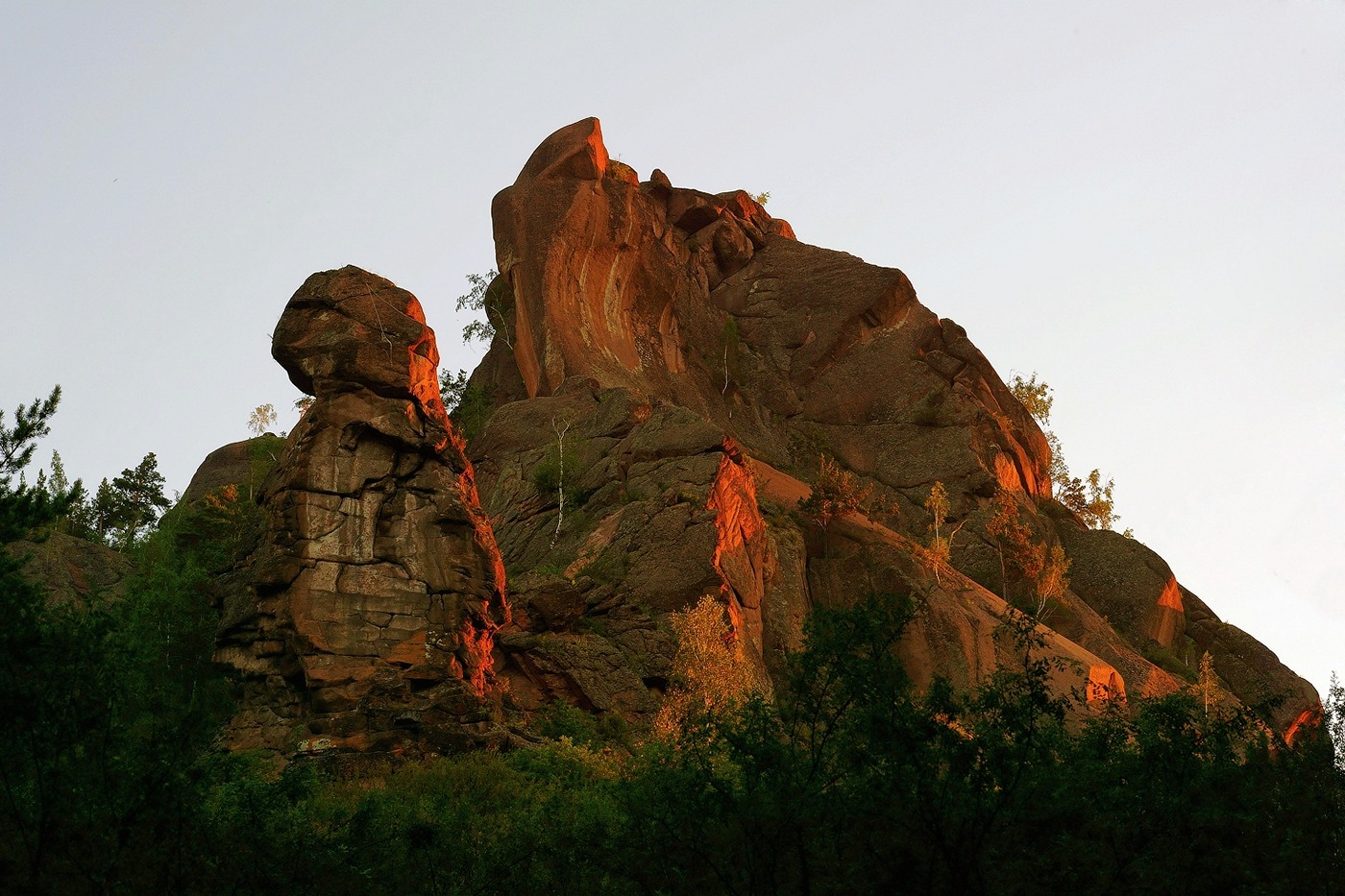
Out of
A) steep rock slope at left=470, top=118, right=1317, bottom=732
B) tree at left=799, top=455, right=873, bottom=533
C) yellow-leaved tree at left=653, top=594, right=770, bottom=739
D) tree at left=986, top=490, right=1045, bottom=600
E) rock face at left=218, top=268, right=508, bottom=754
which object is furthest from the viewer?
tree at left=986, top=490, right=1045, bottom=600

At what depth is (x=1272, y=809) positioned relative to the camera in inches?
997

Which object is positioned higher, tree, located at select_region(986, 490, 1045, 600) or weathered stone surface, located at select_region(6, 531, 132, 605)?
tree, located at select_region(986, 490, 1045, 600)

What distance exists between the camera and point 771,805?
23484 millimetres

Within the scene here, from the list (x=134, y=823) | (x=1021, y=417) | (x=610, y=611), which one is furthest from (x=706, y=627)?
(x=1021, y=417)

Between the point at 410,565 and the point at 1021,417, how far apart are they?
5452cm

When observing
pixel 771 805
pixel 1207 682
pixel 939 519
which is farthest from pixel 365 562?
pixel 1207 682

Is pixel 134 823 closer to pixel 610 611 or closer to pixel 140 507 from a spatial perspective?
pixel 610 611

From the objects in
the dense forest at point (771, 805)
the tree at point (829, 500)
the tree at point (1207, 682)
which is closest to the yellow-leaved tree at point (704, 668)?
the dense forest at point (771, 805)

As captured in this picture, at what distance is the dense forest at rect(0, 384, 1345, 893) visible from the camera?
21375 mm

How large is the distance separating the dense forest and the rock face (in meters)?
9.08

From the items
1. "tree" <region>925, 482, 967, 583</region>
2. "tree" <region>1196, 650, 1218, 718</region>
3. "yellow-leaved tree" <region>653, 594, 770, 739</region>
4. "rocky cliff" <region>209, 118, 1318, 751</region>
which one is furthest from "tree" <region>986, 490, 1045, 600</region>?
"yellow-leaved tree" <region>653, 594, 770, 739</region>

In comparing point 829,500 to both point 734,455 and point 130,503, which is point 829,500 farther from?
point 130,503

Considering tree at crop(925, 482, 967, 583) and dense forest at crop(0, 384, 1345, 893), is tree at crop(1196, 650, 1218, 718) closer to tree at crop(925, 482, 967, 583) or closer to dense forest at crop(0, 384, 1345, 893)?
tree at crop(925, 482, 967, 583)

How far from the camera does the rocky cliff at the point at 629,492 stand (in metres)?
42.0
